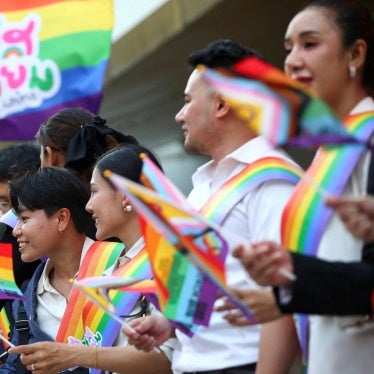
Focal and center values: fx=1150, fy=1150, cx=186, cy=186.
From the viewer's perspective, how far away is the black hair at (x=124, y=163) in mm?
4426

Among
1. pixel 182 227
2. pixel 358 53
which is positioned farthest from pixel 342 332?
pixel 358 53

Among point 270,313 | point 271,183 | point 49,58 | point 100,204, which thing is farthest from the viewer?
point 49,58

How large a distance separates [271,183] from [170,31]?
5.29 m

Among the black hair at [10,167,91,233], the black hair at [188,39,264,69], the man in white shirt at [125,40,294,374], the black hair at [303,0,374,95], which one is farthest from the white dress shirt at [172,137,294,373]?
the black hair at [10,167,91,233]

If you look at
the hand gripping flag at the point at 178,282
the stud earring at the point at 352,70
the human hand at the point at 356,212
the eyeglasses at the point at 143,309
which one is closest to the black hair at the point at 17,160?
the eyeglasses at the point at 143,309

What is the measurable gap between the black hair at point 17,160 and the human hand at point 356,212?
3.22 metres

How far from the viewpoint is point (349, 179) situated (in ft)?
10.3

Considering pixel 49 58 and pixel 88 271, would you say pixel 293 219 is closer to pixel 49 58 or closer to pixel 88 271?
pixel 88 271

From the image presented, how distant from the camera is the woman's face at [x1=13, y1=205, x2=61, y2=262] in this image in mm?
4887

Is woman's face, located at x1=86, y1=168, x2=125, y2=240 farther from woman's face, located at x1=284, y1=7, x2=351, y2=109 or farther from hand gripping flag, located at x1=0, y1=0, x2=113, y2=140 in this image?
hand gripping flag, located at x1=0, y1=0, x2=113, y2=140

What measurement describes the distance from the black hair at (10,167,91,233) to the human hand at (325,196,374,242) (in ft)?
8.00

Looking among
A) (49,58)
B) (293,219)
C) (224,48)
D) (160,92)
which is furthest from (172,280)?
(160,92)

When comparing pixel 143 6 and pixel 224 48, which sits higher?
pixel 224 48

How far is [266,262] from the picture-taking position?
2.69 m
